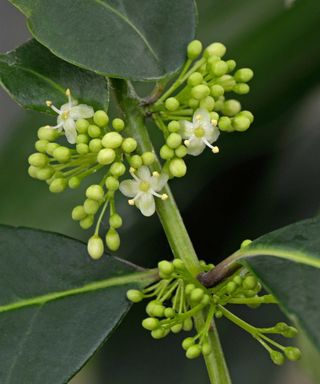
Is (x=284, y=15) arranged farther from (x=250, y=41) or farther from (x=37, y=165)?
(x=37, y=165)

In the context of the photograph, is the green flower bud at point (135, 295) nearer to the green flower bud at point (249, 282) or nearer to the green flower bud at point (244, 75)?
the green flower bud at point (249, 282)

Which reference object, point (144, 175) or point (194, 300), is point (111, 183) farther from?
point (194, 300)

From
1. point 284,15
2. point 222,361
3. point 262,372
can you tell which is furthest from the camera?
point 262,372

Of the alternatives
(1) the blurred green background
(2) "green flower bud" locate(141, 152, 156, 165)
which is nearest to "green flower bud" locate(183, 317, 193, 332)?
(2) "green flower bud" locate(141, 152, 156, 165)

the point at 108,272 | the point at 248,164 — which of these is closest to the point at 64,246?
the point at 108,272

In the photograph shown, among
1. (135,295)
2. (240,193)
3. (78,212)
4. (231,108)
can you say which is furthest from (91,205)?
(240,193)
